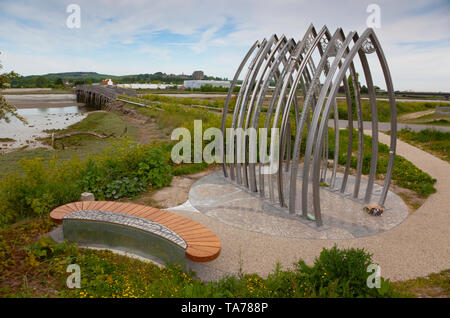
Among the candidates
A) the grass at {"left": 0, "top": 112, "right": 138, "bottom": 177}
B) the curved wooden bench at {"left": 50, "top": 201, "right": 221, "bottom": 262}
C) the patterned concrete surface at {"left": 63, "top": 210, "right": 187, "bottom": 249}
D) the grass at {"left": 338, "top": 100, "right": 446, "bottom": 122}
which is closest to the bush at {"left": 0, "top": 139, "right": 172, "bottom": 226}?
the grass at {"left": 0, "top": 112, "right": 138, "bottom": 177}

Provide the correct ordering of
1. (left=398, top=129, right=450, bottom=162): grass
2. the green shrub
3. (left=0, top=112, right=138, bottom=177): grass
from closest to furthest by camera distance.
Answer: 1. the green shrub
2. (left=0, top=112, right=138, bottom=177): grass
3. (left=398, top=129, right=450, bottom=162): grass

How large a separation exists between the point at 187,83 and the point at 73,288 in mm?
78544

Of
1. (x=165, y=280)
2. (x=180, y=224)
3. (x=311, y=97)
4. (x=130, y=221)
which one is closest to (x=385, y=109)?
(x=311, y=97)

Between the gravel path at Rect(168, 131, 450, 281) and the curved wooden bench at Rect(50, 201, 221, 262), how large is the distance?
39 centimetres

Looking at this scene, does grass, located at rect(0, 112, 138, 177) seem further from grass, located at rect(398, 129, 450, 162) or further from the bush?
grass, located at rect(398, 129, 450, 162)

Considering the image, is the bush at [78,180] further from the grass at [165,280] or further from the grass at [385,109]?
the grass at [385,109]

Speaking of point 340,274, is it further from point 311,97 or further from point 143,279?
point 311,97

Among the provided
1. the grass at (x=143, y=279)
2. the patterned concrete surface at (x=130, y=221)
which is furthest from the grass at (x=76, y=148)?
the grass at (x=143, y=279)

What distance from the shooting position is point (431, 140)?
13734 millimetres

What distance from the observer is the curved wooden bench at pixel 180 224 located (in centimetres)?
429

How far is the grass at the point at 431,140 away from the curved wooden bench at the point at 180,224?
1040cm

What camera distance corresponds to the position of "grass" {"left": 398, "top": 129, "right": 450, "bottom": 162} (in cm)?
1207

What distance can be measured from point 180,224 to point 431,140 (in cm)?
1312
